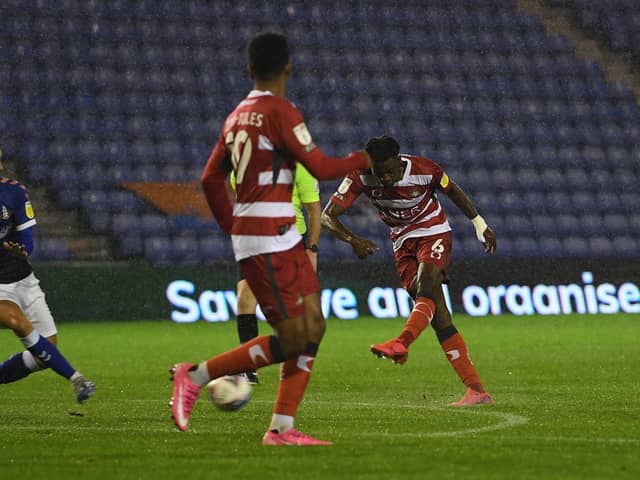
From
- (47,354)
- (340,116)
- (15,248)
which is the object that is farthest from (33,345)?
(340,116)

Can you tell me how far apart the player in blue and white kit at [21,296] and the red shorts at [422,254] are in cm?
223

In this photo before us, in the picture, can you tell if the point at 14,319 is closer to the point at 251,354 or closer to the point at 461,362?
the point at 251,354

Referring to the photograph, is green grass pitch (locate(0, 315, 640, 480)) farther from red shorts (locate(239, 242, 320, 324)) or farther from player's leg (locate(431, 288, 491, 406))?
red shorts (locate(239, 242, 320, 324))

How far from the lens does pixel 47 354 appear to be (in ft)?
26.7

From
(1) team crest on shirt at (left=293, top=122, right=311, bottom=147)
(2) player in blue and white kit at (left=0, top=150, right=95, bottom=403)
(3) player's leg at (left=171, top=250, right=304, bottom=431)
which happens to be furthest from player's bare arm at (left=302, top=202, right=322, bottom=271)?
(1) team crest on shirt at (left=293, top=122, right=311, bottom=147)

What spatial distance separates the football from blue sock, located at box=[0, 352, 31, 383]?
2.11m

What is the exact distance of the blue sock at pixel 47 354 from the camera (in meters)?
8.12

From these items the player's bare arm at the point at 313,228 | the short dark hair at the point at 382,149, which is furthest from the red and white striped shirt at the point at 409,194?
the player's bare arm at the point at 313,228

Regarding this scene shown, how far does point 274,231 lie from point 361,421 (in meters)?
1.70

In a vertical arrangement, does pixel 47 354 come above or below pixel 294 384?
below

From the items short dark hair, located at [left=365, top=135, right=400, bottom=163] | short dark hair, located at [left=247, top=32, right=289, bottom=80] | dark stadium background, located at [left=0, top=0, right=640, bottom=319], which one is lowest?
dark stadium background, located at [left=0, top=0, right=640, bottom=319]

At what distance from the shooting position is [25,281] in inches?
330

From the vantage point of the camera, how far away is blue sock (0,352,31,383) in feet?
27.3

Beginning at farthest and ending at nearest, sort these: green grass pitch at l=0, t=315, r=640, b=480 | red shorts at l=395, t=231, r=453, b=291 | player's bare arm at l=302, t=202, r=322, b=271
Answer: player's bare arm at l=302, t=202, r=322, b=271 → red shorts at l=395, t=231, r=453, b=291 → green grass pitch at l=0, t=315, r=640, b=480
